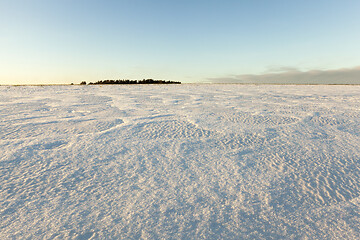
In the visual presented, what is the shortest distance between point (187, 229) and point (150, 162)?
1.88 ft

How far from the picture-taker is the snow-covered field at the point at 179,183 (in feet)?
2.64

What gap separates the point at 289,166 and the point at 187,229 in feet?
2.63

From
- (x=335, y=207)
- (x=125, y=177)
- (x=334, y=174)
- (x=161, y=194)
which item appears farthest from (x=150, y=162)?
(x=334, y=174)

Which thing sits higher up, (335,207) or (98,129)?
(98,129)

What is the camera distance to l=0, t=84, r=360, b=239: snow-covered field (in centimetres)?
80

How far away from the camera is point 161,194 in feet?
3.25

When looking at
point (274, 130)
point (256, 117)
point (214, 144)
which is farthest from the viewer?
point (256, 117)

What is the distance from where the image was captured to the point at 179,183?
42.7 inches

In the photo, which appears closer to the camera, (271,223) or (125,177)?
(271,223)

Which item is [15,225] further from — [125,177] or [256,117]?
[256,117]

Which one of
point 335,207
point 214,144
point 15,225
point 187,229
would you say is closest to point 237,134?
point 214,144

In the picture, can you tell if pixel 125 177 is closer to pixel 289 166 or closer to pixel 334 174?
pixel 289 166

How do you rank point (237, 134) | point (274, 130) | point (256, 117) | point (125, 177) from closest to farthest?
point (125, 177), point (237, 134), point (274, 130), point (256, 117)

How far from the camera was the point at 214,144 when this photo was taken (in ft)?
5.26
